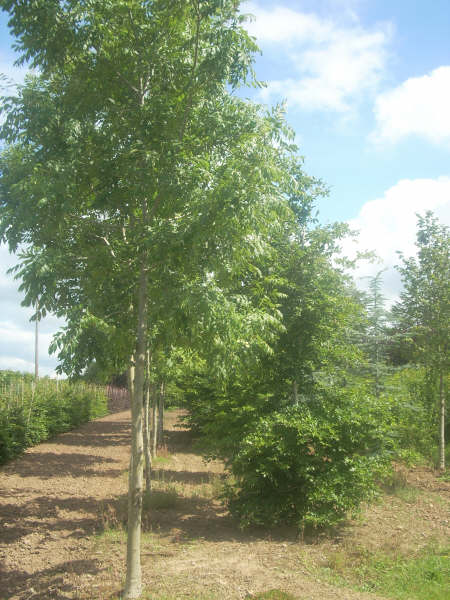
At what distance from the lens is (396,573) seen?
5.83 meters

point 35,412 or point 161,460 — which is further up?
point 35,412

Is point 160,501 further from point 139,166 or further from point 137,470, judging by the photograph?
point 139,166

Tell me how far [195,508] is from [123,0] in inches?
→ 332

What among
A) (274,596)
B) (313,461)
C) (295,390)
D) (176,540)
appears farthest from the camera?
(295,390)

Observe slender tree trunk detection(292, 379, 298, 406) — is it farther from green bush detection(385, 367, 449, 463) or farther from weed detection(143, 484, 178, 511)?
green bush detection(385, 367, 449, 463)

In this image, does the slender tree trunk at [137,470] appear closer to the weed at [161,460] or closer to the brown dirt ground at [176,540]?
the brown dirt ground at [176,540]

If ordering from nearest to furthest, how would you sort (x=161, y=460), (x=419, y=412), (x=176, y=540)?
(x=176, y=540) < (x=419, y=412) < (x=161, y=460)

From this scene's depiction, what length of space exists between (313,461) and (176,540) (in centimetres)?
246

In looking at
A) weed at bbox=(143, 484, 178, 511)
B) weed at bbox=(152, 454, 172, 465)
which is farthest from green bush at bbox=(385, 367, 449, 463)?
weed at bbox=(152, 454, 172, 465)

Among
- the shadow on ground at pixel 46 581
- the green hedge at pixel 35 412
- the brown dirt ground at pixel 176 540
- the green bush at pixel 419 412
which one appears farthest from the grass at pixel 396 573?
the green hedge at pixel 35 412

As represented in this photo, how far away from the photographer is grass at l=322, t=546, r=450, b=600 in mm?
5316

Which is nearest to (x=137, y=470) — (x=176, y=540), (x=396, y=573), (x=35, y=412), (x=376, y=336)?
(x=176, y=540)

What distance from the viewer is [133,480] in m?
5.44

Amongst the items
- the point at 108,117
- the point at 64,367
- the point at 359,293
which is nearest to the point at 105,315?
the point at 64,367
